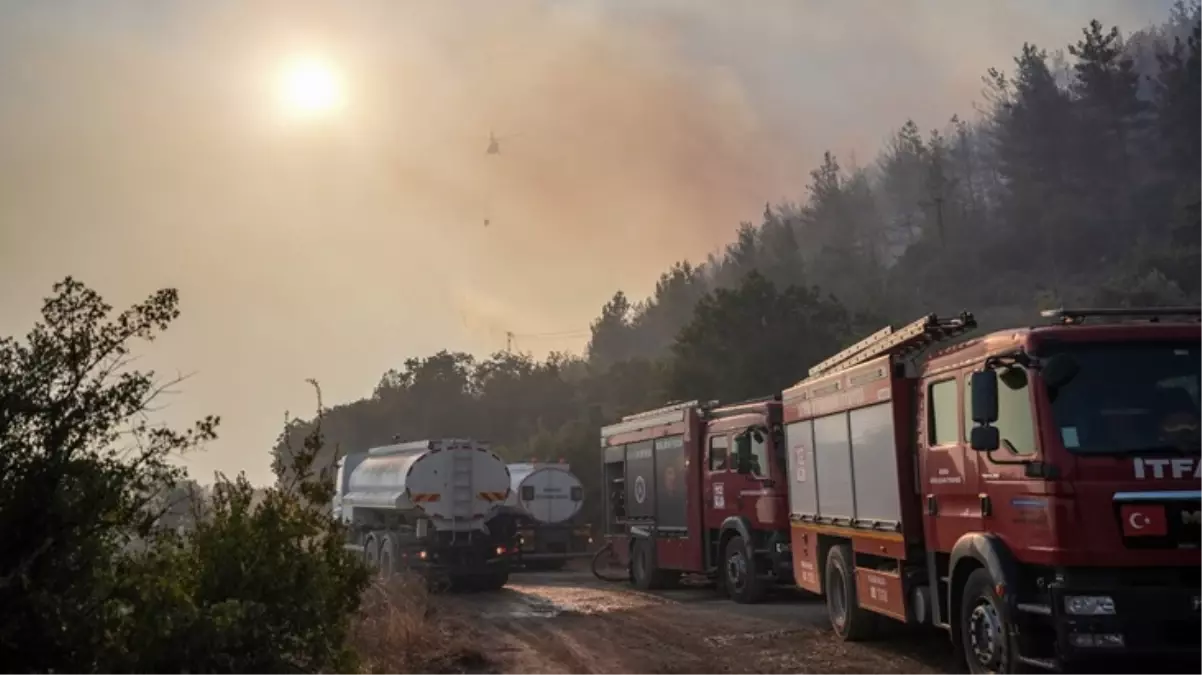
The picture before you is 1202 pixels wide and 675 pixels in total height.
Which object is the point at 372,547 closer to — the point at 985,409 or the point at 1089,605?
the point at 985,409

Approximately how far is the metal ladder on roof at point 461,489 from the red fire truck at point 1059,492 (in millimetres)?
12958

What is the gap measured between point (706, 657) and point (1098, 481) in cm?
535

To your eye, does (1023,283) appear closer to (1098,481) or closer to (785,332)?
(785,332)

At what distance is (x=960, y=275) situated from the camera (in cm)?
6412

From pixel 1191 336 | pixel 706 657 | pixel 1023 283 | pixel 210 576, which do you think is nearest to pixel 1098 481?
pixel 1191 336

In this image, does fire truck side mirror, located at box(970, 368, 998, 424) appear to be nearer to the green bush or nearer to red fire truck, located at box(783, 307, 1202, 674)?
red fire truck, located at box(783, 307, 1202, 674)

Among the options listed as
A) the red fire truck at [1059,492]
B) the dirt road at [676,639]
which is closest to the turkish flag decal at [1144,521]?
the red fire truck at [1059,492]

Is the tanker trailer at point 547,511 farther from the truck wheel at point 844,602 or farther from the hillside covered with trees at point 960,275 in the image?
the truck wheel at point 844,602

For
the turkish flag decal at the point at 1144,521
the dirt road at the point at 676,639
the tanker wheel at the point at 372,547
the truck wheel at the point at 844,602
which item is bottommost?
the dirt road at the point at 676,639

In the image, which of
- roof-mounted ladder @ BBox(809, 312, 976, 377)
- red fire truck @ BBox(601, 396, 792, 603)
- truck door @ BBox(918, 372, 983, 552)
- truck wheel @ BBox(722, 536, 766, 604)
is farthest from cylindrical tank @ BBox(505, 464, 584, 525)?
truck door @ BBox(918, 372, 983, 552)

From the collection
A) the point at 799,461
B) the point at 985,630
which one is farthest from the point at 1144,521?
the point at 799,461

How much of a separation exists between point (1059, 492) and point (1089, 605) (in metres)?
0.86

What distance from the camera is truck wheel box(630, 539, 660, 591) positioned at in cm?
2083

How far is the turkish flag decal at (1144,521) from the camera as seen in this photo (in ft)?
26.0
